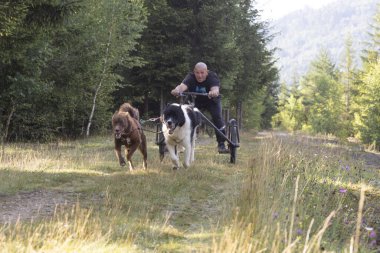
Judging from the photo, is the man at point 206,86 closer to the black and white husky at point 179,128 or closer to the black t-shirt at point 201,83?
the black t-shirt at point 201,83

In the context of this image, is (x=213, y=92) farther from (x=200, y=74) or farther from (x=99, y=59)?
(x=99, y=59)

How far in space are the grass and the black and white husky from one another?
1.43ft

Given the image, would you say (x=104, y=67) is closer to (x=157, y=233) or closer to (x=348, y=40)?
(x=157, y=233)

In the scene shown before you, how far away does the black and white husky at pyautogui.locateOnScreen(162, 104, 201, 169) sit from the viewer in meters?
8.44

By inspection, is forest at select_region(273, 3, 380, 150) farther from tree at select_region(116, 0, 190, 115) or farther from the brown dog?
the brown dog

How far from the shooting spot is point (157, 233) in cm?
446

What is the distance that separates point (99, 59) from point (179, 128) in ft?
35.7

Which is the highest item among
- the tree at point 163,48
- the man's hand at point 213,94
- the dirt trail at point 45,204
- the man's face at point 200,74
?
the tree at point 163,48

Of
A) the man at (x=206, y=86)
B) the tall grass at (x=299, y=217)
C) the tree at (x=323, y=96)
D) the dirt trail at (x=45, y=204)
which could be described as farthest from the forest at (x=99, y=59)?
the tree at (x=323, y=96)

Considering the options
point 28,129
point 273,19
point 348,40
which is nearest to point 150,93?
point 28,129

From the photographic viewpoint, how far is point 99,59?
1852cm

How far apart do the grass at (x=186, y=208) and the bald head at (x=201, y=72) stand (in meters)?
2.00

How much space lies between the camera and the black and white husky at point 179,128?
8.44 m

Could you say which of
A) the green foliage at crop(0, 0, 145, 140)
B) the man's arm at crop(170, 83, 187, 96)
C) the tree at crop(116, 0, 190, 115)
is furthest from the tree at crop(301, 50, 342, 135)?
the man's arm at crop(170, 83, 187, 96)
